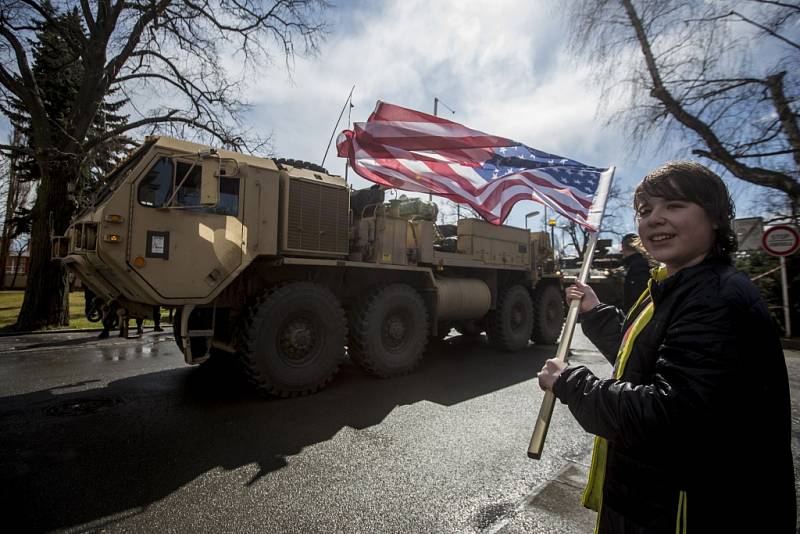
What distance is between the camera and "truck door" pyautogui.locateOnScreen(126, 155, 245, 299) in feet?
15.0

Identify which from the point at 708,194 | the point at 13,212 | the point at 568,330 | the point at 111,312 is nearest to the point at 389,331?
the point at 111,312

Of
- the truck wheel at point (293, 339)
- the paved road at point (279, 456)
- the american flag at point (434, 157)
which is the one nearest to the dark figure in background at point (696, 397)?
the paved road at point (279, 456)

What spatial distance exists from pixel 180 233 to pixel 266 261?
1.11 meters

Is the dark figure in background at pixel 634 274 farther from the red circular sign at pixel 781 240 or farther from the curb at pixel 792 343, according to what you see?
the curb at pixel 792 343

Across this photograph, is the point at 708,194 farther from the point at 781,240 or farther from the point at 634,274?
the point at 781,240

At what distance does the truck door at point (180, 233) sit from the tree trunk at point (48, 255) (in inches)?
314

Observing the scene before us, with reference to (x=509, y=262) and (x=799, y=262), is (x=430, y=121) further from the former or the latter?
(x=799, y=262)

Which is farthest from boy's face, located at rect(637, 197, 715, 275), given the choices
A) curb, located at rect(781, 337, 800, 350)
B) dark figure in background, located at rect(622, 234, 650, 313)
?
curb, located at rect(781, 337, 800, 350)

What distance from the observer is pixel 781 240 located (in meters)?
9.24

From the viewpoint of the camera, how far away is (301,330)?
17.5 ft

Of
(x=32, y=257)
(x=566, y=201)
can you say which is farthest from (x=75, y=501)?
(x=32, y=257)

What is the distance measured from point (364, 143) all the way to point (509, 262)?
4228 mm

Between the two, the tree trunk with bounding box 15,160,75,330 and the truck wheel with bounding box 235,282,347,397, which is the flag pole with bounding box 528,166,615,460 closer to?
the truck wheel with bounding box 235,282,347,397

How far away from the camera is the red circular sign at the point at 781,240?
356 inches
